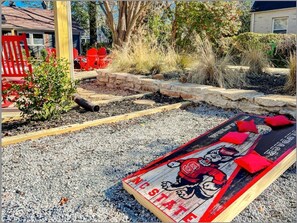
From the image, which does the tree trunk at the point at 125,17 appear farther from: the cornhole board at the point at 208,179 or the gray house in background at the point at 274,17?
the gray house in background at the point at 274,17

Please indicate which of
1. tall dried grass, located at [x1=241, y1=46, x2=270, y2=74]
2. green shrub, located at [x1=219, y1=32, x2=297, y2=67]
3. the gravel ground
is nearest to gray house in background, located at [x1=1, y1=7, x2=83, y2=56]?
green shrub, located at [x1=219, y1=32, x2=297, y2=67]

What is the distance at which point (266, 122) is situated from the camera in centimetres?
233

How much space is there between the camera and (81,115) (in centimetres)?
342

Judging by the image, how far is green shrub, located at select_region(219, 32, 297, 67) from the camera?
27.9ft

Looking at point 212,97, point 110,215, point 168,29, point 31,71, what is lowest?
point 110,215

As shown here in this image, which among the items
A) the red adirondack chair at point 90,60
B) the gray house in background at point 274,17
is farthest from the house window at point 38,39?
the gray house in background at point 274,17

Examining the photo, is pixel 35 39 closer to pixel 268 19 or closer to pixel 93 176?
pixel 268 19

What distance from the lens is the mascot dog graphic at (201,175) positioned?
1.55m

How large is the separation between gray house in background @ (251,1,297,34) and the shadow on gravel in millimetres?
14651

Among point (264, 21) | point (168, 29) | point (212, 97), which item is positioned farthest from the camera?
point (264, 21)

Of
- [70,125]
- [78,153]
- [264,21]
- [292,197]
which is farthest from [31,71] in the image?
[264,21]

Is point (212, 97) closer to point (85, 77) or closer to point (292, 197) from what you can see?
point (292, 197)

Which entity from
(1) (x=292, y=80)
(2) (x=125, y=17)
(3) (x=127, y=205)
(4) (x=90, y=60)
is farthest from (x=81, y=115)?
(4) (x=90, y=60)

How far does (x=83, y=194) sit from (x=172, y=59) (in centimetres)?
459
